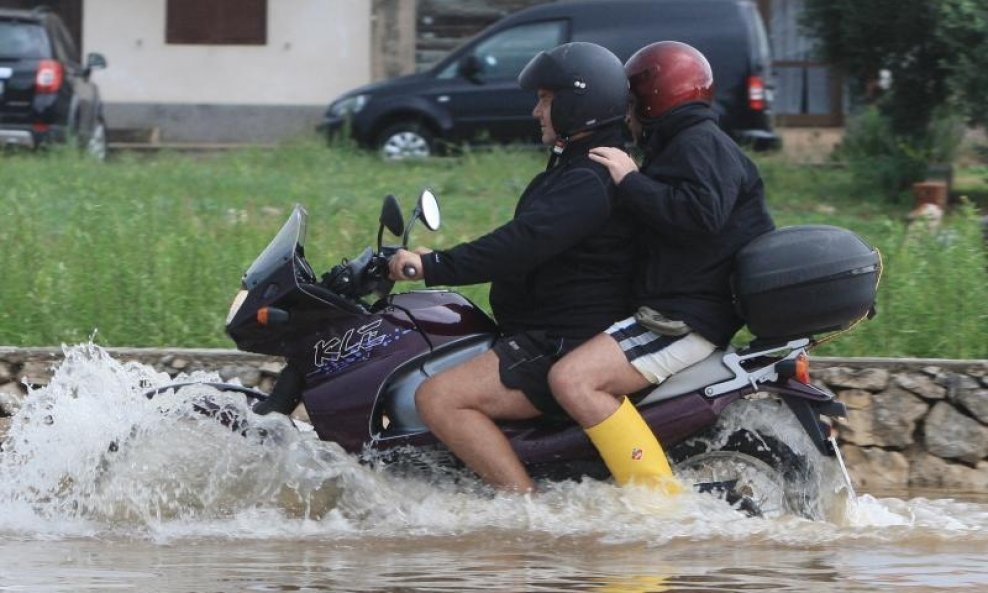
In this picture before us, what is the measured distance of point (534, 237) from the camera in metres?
5.93

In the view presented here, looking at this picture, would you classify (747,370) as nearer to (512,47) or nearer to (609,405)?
(609,405)

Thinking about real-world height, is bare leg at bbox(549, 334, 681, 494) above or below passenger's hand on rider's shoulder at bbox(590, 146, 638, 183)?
below

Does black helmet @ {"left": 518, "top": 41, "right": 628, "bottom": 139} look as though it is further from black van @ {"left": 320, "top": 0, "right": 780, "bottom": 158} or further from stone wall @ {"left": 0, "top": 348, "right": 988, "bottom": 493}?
black van @ {"left": 320, "top": 0, "right": 780, "bottom": 158}

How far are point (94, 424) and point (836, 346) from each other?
3653 millimetres

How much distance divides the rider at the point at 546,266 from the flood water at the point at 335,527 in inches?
11.3

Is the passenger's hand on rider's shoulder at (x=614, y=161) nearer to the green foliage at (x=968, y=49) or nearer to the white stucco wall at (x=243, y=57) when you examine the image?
the green foliage at (x=968, y=49)

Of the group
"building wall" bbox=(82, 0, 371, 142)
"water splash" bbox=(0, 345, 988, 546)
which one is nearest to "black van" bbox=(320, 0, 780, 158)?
"building wall" bbox=(82, 0, 371, 142)

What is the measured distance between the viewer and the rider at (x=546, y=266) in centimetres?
595

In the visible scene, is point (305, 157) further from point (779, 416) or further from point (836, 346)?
point (779, 416)

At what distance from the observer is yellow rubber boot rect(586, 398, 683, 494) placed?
5.98 m

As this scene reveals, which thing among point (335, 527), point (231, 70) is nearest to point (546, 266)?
point (335, 527)

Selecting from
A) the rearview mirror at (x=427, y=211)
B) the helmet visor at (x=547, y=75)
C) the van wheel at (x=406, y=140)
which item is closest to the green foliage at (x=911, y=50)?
the van wheel at (x=406, y=140)

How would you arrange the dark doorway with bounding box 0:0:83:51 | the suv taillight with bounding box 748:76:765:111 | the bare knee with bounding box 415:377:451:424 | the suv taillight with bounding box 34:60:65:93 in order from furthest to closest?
the dark doorway with bounding box 0:0:83:51 < the suv taillight with bounding box 748:76:765:111 < the suv taillight with bounding box 34:60:65:93 < the bare knee with bounding box 415:377:451:424

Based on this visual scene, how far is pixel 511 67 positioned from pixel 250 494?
1202 cm
